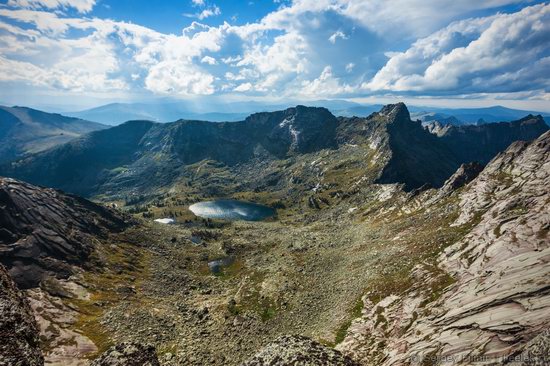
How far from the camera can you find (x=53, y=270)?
336 ft

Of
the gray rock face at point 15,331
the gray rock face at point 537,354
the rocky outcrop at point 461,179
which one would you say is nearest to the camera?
the gray rock face at point 15,331

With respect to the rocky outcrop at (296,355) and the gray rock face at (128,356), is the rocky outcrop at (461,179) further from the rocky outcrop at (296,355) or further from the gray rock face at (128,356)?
the gray rock face at (128,356)

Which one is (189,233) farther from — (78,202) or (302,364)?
(302,364)

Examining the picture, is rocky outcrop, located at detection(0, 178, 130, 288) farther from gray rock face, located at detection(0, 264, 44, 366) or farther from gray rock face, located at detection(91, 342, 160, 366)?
gray rock face, located at detection(0, 264, 44, 366)

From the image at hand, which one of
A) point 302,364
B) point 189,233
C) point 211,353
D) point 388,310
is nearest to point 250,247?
point 189,233

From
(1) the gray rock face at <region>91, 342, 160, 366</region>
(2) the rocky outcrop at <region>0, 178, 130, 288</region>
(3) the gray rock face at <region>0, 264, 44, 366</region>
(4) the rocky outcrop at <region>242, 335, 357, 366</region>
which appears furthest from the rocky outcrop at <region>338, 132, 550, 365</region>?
(2) the rocky outcrop at <region>0, 178, 130, 288</region>

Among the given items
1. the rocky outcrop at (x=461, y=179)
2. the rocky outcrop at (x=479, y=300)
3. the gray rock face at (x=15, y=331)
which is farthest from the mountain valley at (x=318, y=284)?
the rocky outcrop at (x=461, y=179)

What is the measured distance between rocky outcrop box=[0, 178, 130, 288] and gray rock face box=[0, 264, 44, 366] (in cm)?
9390

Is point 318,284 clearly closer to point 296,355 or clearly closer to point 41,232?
point 296,355

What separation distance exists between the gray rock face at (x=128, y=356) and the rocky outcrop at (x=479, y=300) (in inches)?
1140

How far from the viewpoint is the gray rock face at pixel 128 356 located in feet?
97.2

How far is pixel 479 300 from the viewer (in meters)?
43.8

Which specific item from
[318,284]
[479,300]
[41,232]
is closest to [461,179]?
[318,284]

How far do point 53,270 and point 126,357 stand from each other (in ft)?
300
